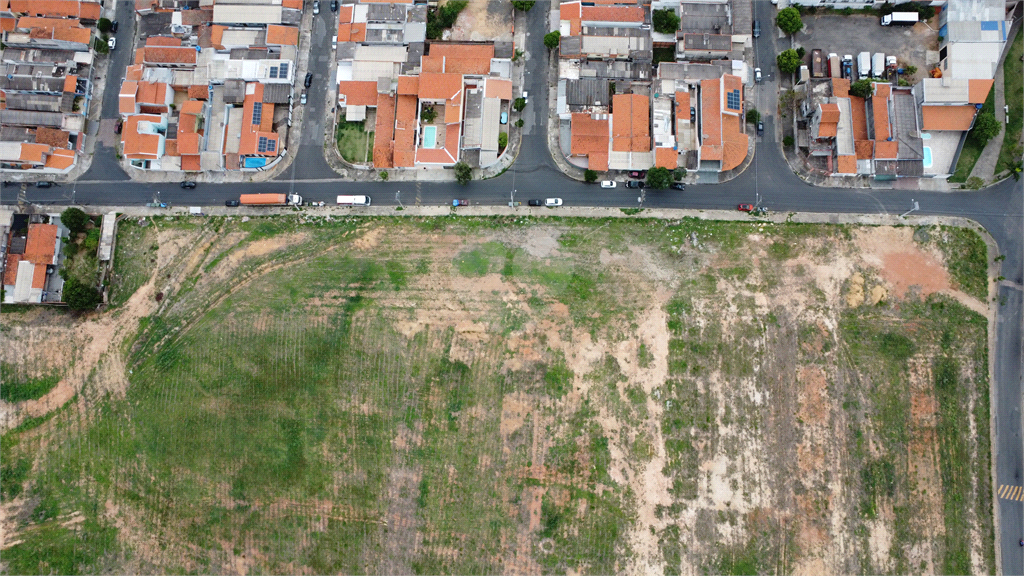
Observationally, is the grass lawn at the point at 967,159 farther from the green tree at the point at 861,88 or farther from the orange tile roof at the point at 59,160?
the orange tile roof at the point at 59,160

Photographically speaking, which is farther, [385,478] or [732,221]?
[732,221]

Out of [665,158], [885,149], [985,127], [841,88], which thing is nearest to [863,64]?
[841,88]

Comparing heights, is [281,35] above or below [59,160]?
above

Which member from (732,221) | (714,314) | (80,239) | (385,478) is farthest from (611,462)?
(80,239)

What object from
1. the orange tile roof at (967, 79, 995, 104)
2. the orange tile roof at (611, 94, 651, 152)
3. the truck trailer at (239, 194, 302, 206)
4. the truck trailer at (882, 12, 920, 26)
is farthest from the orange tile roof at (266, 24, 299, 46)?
the orange tile roof at (967, 79, 995, 104)

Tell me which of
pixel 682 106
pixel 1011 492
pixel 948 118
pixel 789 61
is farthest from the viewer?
pixel 682 106

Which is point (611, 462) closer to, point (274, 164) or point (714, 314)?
point (714, 314)

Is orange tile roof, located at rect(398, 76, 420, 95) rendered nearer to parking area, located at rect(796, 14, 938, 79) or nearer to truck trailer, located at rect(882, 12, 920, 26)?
parking area, located at rect(796, 14, 938, 79)

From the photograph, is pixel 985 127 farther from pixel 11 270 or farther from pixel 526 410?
pixel 11 270
